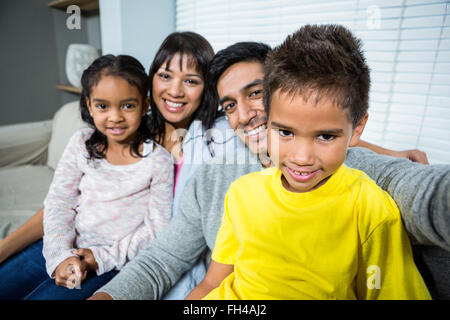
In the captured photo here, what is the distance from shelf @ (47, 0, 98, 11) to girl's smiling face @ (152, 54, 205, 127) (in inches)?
9.9

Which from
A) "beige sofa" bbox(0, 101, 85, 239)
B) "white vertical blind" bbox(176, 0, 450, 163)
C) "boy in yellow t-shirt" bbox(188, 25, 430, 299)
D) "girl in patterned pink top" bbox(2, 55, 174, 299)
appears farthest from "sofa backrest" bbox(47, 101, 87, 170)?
"boy in yellow t-shirt" bbox(188, 25, 430, 299)

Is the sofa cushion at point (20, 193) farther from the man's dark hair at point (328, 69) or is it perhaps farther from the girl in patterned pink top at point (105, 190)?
the man's dark hair at point (328, 69)

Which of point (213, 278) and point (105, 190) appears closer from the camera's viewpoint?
point (213, 278)

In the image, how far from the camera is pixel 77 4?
63cm

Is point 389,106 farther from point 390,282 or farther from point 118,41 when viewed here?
point 118,41

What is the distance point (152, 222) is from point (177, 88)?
0.42m

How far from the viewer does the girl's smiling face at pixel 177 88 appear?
0.75m

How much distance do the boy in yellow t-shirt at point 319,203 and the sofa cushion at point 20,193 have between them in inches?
38.4

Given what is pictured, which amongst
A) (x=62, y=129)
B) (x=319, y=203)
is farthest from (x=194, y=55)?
(x=62, y=129)

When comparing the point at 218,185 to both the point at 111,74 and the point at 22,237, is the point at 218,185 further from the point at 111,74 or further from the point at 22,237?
the point at 22,237

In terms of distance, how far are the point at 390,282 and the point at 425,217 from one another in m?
0.11

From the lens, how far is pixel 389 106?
2.37 feet
